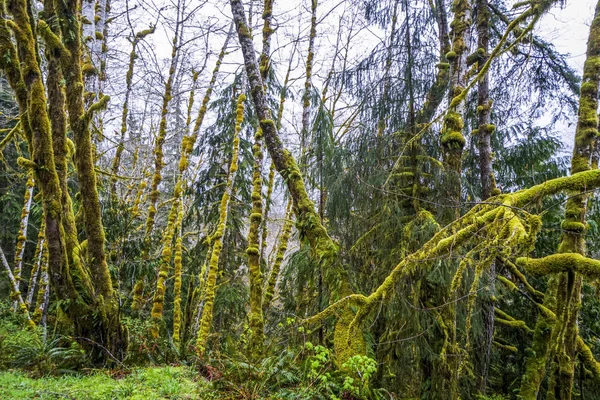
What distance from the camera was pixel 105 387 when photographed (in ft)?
10.0

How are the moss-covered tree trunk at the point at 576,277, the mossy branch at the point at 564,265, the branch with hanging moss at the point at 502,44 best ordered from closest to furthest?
the mossy branch at the point at 564,265 → the moss-covered tree trunk at the point at 576,277 → the branch with hanging moss at the point at 502,44

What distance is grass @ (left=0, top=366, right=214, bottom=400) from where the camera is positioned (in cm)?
287

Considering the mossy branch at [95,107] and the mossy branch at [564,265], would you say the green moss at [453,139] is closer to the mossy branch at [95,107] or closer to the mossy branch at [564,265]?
the mossy branch at [564,265]

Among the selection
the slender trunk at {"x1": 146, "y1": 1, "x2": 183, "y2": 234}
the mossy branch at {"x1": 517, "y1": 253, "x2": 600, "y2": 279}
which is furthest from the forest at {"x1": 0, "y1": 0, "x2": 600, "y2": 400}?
the slender trunk at {"x1": 146, "y1": 1, "x2": 183, "y2": 234}

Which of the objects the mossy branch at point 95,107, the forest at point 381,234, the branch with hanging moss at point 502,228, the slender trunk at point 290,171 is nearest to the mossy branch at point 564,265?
the forest at point 381,234

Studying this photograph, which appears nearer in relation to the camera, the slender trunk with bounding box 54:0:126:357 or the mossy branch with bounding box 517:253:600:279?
the mossy branch with bounding box 517:253:600:279

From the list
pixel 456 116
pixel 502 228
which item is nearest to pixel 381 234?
pixel 456 116

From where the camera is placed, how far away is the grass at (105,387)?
113 inches

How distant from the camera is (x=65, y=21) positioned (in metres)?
4.28

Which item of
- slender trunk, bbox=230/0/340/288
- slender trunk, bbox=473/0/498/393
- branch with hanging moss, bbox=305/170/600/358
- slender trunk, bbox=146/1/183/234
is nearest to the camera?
branch with hanging moss, bbox=305/170/600/358

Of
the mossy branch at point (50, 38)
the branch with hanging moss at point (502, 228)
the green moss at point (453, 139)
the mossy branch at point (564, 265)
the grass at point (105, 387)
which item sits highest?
the mossy branch at point (50, 38)

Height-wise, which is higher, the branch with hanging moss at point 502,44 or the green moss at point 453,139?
the branch with hanging moss at point 502,44

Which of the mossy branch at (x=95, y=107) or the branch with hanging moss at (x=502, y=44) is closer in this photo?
the branch with hanging moss at (x=502, y=44)

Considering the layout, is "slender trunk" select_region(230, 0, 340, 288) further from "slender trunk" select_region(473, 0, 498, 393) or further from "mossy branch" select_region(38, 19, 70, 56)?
"slender trunk" select_region(473, 0, 498, 393)
